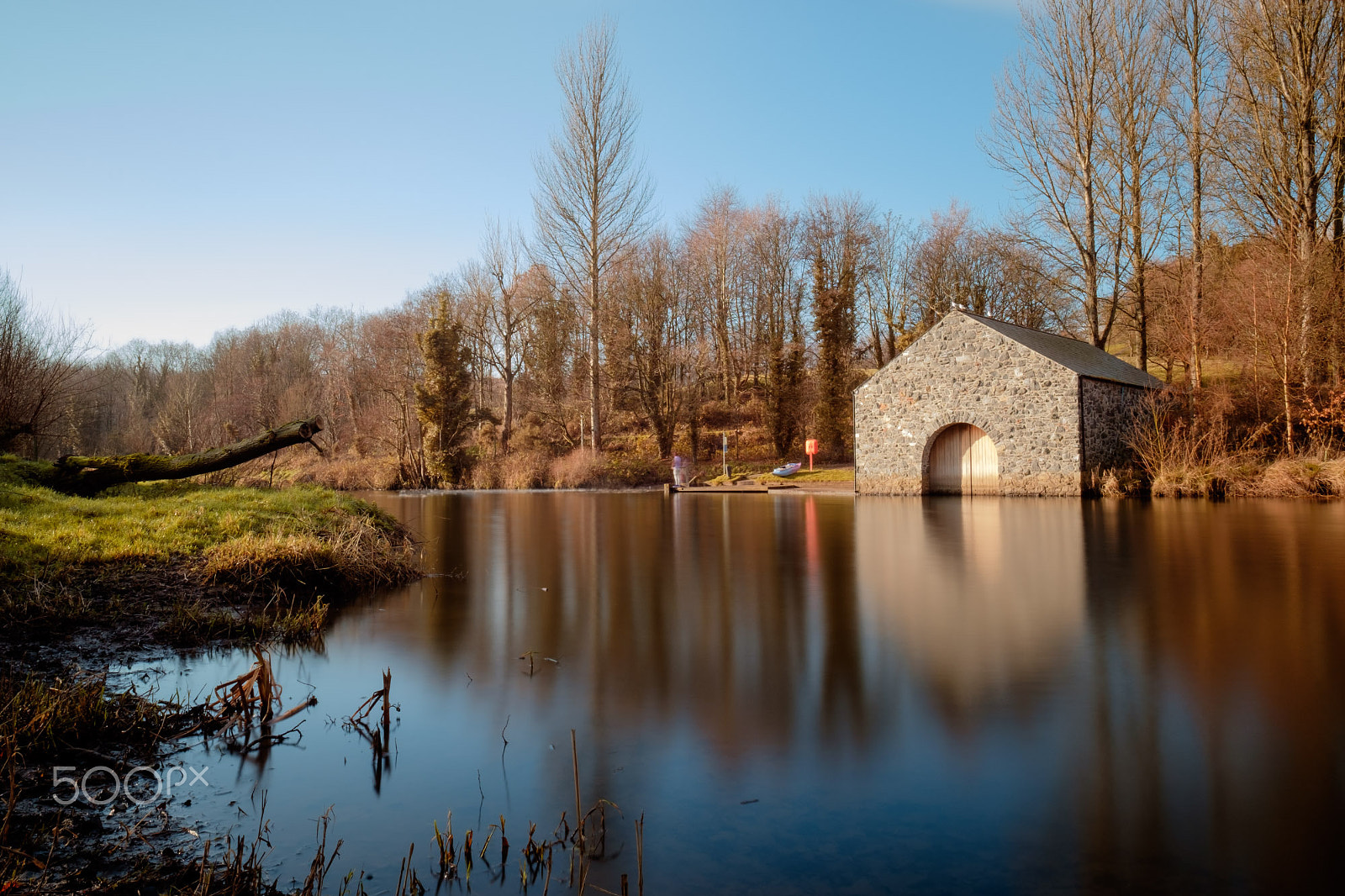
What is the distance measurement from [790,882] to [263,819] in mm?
2142

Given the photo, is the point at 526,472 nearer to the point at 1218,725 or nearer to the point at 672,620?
the point at 672,620

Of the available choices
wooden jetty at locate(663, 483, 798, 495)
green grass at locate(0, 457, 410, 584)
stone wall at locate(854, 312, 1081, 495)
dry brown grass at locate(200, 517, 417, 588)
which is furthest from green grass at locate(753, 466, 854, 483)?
dry brown grass at locate(200, 517, 417, 588)

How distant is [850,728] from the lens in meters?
4.26

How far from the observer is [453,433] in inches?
1212

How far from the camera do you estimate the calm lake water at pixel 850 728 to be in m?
2.93

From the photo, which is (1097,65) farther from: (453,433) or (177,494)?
(177,494)

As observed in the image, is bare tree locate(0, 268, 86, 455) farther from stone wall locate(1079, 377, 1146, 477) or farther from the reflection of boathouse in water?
stone wall locate(1079, 377, 1146, 477)

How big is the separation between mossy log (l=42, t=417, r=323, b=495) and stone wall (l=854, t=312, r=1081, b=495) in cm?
1654

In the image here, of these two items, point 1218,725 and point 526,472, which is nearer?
point 1218,725

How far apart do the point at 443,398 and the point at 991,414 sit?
19.9 m

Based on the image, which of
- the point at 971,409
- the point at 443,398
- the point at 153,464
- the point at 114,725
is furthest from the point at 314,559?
the point at 443,398

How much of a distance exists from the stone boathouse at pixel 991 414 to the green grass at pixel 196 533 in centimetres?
1593

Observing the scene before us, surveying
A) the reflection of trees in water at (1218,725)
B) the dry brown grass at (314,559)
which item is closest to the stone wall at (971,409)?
the reflection of trees in water at (1218,725)

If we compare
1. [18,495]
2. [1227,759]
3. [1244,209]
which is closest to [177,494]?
[18,495]
